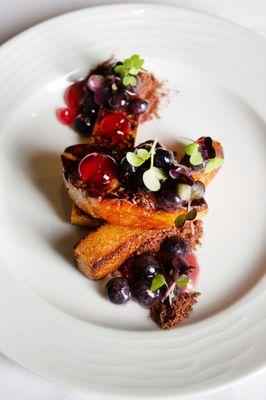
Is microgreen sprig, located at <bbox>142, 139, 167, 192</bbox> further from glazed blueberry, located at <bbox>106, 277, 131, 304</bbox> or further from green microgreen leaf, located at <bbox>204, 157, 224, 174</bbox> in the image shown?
glazed blueberry, located at <bbox>106, 277, 131, 304</bbox>

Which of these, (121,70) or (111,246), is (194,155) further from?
(121,70)

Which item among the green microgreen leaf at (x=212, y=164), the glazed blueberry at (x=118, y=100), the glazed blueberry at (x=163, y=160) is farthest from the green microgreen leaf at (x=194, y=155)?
the glazed blueberry at (x=118, y=100)

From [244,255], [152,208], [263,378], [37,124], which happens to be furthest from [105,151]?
[263,378]

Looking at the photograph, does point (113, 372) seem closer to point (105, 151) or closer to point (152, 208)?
point (152, 208)

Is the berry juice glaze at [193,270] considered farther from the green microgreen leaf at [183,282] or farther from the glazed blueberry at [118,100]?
the glazed blueberry at [118,100]

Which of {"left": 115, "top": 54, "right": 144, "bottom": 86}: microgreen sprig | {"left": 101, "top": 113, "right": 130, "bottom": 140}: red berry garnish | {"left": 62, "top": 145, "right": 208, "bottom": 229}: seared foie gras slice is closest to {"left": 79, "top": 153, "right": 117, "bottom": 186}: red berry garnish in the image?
{"left": 62, "top": 145, "right": 208, "bottom": 229}: seared foie gras slice

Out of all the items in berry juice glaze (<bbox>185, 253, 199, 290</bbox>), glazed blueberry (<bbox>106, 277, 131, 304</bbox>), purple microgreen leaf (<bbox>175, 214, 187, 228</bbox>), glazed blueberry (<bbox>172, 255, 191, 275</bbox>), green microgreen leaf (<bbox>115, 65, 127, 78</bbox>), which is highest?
green microgreen leaf (<bbox>115, 65, 127, 78</bbox>)
